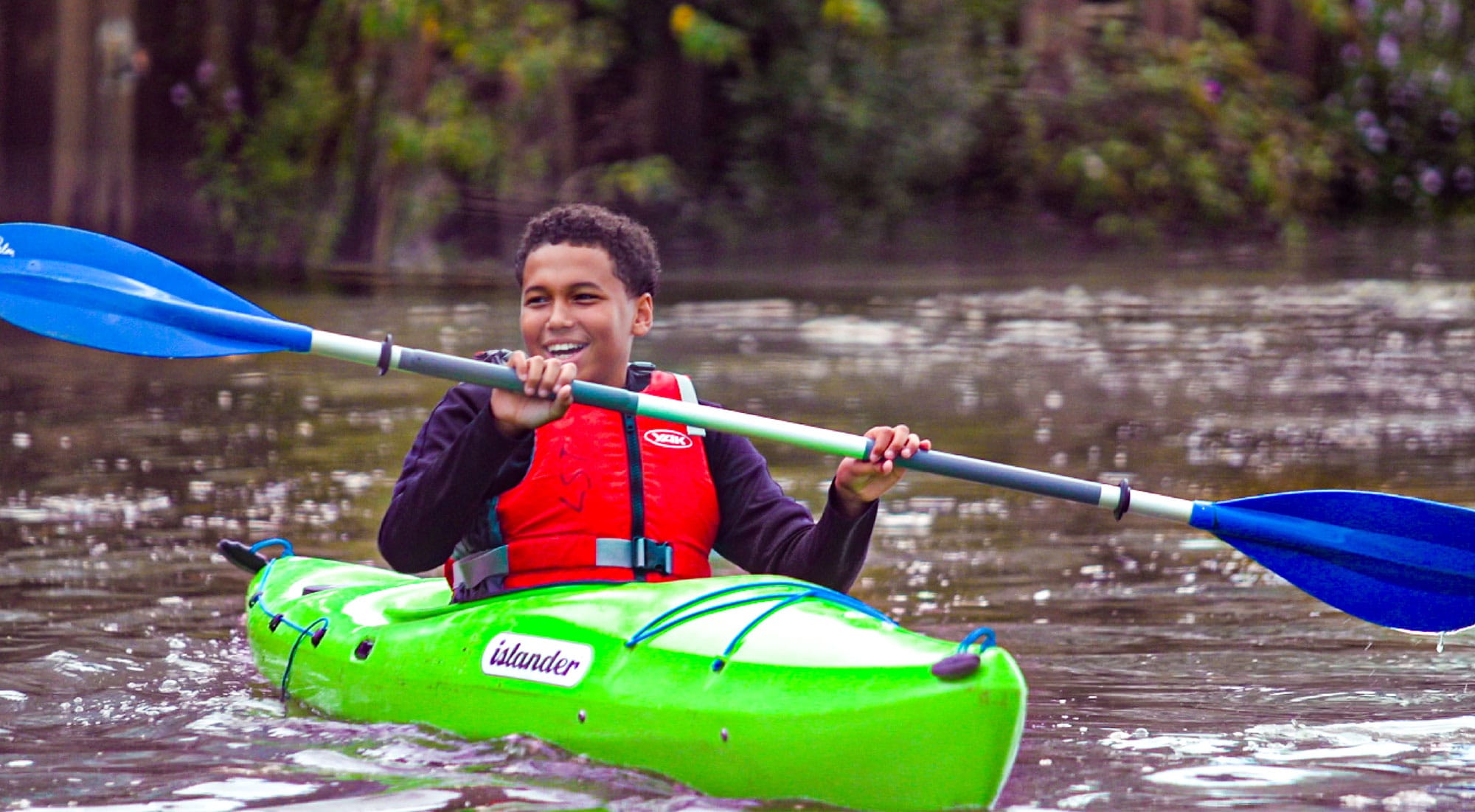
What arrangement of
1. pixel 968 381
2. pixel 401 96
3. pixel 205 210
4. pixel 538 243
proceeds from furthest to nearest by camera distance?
1. pixel 205 210
2. pixel 401 96
3. pixel 968 381
4. pixel 538 243

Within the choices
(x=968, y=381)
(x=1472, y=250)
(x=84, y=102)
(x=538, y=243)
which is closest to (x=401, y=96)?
(x=84, y=102)

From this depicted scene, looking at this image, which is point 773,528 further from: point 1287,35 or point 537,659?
point 1287,35

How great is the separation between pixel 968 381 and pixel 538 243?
514 centimetres

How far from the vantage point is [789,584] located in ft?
10.3

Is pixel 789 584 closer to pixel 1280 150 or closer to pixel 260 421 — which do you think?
pixel 260 421

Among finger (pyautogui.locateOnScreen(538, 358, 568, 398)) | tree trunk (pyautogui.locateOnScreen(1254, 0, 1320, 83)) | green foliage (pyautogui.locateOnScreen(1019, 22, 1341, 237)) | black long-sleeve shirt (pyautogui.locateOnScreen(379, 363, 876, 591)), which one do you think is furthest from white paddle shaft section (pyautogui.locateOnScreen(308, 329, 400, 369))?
tree trunk (pyautogui.locateOnScreen(1254, 0, 1320, 83))

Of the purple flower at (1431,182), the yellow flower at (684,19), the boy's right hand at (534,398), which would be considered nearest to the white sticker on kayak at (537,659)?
the boy's right hand at (534,398)

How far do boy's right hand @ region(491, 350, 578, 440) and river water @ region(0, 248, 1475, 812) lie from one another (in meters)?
0.50

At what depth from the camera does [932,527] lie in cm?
567

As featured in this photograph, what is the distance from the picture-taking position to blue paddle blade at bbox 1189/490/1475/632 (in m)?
3.71

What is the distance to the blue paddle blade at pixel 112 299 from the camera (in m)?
3.76

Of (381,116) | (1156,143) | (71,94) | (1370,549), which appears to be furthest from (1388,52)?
(1370,549)

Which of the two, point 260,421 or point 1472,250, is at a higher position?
point 1472,250

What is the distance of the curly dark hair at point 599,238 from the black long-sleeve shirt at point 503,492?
0.63 ft
